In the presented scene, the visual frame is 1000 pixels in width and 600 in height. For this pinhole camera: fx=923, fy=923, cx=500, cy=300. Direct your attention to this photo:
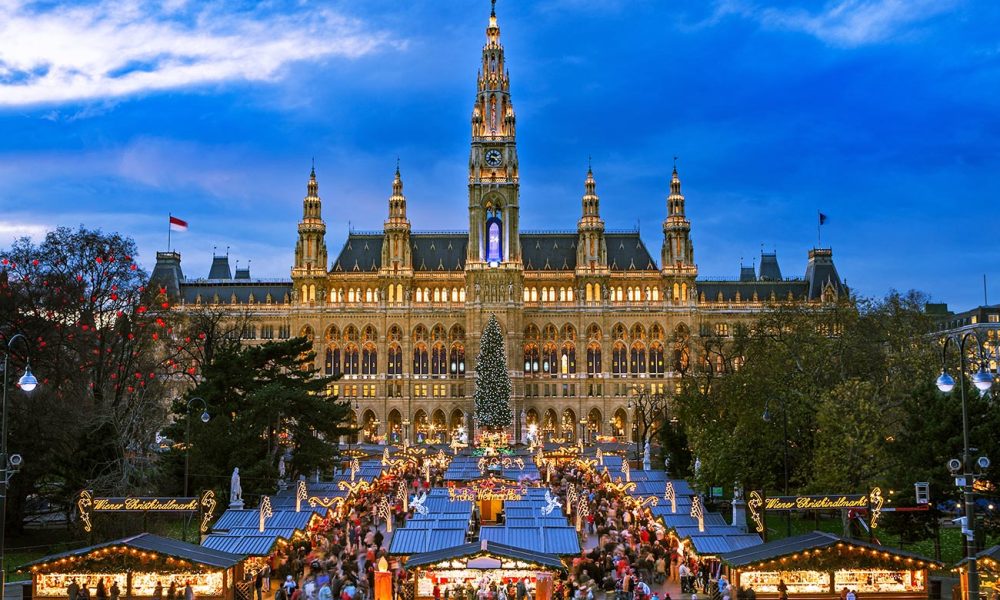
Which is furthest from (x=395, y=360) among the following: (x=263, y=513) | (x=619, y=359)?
(x=263, y=513)

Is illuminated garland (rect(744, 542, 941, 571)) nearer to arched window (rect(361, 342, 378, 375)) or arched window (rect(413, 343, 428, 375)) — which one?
arched window (rect(413, 343, 428, 375))

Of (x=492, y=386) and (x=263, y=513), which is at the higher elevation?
(x=492, y=386)

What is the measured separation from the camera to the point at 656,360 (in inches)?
4318

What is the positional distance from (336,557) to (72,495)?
1505cm

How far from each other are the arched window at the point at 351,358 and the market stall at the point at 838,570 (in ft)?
272

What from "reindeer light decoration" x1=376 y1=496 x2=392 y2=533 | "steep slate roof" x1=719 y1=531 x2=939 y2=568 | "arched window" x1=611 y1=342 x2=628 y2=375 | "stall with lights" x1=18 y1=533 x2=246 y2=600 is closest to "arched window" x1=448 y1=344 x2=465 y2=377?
"arched window" x1=611 y1=342 x2=628 y2=375

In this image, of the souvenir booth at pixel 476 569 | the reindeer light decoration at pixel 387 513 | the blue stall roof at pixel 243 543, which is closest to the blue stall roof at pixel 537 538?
the souvenir booth at pixel 476 569

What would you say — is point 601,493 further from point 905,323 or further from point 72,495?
point 72,495

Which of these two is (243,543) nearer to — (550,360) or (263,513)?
(263,513)

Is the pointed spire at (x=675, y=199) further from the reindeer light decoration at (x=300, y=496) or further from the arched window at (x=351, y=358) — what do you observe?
the reindeer light decoration at (x=300, y=496)

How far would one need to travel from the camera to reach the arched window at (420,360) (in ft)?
358

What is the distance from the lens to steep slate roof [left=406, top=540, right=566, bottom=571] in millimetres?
29781

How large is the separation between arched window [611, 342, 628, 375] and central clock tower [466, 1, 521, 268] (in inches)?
619

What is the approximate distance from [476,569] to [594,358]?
3195 inches
